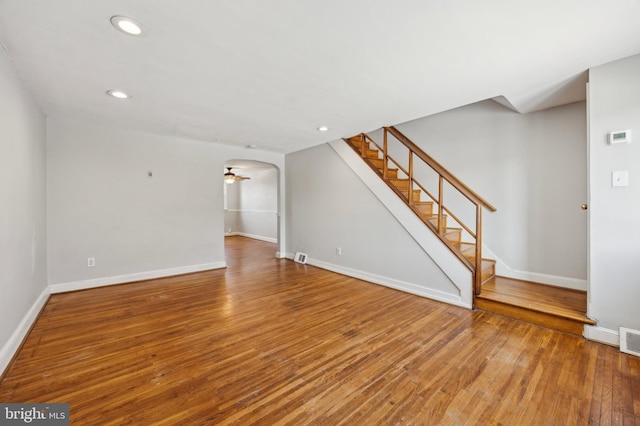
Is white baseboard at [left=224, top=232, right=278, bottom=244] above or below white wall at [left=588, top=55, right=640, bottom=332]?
below

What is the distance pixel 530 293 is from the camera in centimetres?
312

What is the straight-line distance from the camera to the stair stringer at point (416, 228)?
3173 millimetres

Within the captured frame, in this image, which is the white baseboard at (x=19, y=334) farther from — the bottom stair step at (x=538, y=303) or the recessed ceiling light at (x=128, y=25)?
the bottom stair step at (x=538, y=303)

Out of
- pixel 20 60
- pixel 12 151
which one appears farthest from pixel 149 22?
pixel 12 151

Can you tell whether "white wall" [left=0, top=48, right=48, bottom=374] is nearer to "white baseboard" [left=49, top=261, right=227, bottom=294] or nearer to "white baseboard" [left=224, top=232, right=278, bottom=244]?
"white baseboard" [left=49, top=261, right=227, bottom=294]

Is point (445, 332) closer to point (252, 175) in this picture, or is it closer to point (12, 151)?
point (12, 151)

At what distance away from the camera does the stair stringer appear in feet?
10.4

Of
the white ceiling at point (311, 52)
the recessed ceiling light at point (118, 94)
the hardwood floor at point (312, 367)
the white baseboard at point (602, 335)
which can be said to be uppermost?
the recessed ceiling light at point (118, 94)

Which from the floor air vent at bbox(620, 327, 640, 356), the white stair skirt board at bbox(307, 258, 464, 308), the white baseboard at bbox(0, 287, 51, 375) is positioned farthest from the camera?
the white stair skirt board at bbox(307, 258, 464, 308)

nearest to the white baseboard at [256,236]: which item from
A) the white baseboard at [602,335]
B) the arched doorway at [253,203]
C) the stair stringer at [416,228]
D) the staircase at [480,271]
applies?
the arched doorway at [253,203]

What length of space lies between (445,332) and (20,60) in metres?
4.22

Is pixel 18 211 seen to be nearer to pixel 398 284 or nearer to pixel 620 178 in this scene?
pixel 398 284

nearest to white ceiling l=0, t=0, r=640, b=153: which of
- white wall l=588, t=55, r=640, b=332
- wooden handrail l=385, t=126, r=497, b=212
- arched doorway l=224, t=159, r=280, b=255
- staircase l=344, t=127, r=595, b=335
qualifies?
white wall l=588, t=55, r=640, b=332

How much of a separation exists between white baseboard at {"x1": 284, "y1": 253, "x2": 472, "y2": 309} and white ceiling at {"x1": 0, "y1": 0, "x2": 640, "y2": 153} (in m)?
2.27
